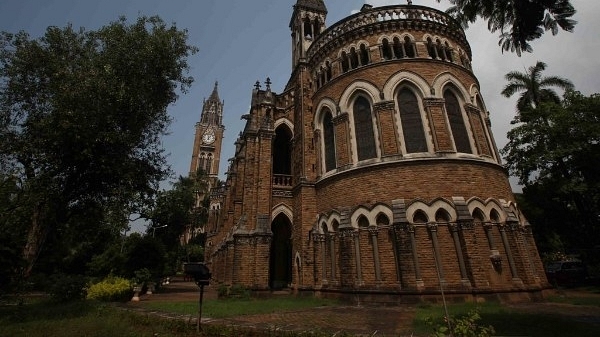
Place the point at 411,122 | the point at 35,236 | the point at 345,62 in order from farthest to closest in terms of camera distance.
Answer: the point at 345,62 → the point at 411,122 → the point at 35,236

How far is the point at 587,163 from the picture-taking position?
19719 mm

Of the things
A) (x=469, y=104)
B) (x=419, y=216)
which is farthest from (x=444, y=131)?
(x=419, y=216)

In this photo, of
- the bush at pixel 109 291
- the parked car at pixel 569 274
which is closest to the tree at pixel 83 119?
the bush at pixel 109 291

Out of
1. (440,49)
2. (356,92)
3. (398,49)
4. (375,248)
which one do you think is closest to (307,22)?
(398,49)

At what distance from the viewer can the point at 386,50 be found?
1614 centimetres

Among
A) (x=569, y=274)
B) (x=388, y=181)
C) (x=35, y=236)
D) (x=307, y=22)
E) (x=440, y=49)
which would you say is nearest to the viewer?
(x=35, y=236)

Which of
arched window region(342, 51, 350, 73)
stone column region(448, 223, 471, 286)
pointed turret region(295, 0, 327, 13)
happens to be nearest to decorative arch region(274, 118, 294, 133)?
arched window region(342, 51, 350, 73)

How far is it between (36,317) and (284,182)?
1230 centimetres

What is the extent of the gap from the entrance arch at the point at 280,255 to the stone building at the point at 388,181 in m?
0.14

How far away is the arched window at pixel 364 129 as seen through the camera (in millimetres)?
14688

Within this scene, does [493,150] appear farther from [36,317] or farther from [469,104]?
[36,317]

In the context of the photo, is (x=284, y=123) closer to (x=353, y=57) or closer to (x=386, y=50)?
(x=353, y=57)

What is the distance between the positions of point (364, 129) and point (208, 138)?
243 feet

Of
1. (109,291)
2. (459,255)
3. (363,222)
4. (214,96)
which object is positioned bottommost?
(109,291)
